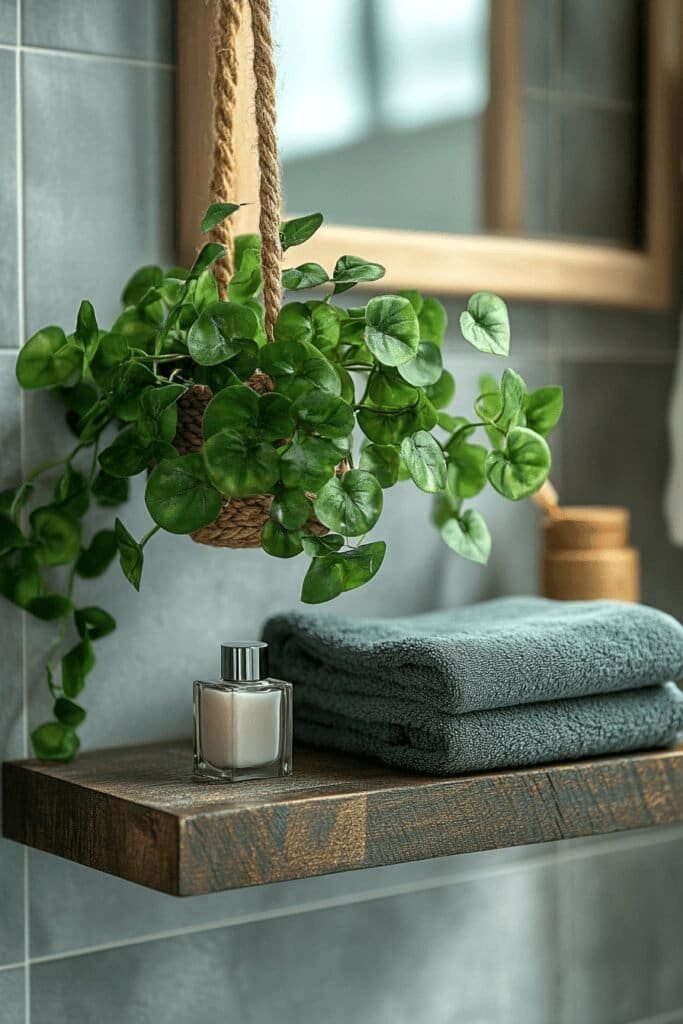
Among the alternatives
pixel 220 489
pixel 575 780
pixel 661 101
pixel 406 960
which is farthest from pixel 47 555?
pixel 661 101

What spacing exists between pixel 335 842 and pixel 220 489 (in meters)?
0.23

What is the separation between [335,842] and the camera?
2.73 ft

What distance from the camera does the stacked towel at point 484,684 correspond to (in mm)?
901

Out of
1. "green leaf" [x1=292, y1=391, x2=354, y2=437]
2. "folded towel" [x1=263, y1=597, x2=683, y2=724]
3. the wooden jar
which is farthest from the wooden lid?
"green leaf" [x1=292, y1=391, x2=354, y2=437]

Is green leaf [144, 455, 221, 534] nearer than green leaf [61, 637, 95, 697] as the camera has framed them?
Yes

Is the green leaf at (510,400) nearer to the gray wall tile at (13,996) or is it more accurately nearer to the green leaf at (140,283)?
the green leaf at (140,283)

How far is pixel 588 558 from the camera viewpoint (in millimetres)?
1178

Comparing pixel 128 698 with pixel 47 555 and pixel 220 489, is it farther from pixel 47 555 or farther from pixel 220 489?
pixel 220 489

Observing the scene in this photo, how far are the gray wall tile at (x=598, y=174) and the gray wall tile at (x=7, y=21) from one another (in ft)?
1.80

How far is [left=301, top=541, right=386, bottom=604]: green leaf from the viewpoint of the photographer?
825 mm

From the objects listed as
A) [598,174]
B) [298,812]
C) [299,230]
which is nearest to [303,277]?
[299,230]

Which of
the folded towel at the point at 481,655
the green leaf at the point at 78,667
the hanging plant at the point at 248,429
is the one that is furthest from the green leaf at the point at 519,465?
the green leaf at the point at 78,667

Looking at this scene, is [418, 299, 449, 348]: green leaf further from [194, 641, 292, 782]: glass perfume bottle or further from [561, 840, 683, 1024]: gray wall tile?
[561, 840, 683, 1024]: gray wall tile

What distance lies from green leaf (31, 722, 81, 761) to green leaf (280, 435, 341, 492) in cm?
29
